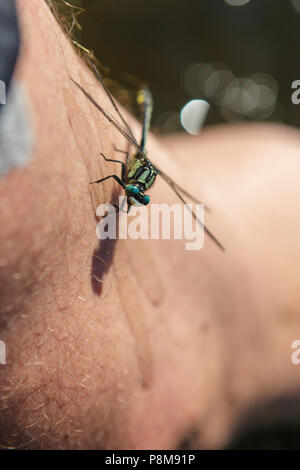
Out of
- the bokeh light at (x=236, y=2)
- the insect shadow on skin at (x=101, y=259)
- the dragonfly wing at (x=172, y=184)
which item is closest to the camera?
the insect shadow on skin at (x=101, y=259)

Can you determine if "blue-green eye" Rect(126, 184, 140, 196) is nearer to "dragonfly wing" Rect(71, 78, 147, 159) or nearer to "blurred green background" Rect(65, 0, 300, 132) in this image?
"dragonfly wing" Rect(71, 78, 147, 159)

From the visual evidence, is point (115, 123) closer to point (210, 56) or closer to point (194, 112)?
point (194, 112)

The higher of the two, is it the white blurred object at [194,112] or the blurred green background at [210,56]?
the blurred green background at [210,56]

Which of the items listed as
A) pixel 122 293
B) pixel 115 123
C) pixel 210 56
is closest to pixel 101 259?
pixel 122 293

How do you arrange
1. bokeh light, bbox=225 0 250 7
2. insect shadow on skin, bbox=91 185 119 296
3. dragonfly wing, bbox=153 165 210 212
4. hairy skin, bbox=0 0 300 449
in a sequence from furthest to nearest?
1. bokeh light, bbox=225 0 250 7
2. dragonfly wing, bbox=153 165 210 212
3. insect shadow on skin, bbox=91 185 119 296
4. hairy skin, bbox=0 0 300 449

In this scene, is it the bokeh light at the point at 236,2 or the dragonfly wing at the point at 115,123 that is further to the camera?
the bokeh light at the point at 236,2

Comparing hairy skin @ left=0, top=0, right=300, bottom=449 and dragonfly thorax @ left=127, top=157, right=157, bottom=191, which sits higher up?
dragonfly thorax @ left=127, top=157, right=157, bottom=191

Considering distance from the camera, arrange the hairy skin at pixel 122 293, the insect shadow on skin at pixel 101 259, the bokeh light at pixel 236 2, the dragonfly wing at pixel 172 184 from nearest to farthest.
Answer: the hairy skin at pixel 122 293
the insect shadow on skin at pixel 101 259
the dragonfly wing at pixel 172 184
the bokeh light at pixel 236 2

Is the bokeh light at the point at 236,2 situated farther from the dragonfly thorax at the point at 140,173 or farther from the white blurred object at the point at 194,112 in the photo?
the dragonfly thorax at the point at 140,173

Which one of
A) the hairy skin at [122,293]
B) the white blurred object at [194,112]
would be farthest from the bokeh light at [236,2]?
the hairy skin at [122,293]

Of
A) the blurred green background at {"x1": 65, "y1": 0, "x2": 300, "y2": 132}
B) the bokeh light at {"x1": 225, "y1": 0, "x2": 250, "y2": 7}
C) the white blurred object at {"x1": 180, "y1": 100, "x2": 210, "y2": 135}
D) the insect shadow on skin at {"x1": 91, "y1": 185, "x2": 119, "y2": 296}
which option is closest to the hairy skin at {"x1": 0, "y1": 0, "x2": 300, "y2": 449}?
the insect shadow on skin at {"x1": 91, "y1": 185, "x2": 119, "y2": 296}
